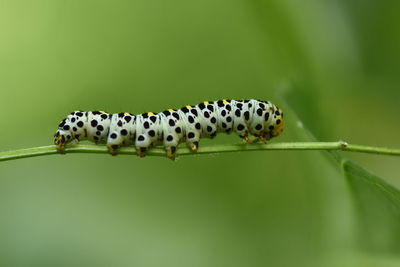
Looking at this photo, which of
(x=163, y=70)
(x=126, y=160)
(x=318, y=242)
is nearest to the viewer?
(x=318, y=242)

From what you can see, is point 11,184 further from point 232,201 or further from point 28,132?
point 232,201

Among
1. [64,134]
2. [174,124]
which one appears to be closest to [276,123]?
[174,124]

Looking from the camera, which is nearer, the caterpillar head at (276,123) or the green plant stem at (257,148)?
the green plant stem at (257,148)

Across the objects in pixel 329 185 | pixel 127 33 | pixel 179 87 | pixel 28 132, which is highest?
pixel 127 33

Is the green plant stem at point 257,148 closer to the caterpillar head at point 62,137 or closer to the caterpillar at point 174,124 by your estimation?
the caterpillar head at point 62,137

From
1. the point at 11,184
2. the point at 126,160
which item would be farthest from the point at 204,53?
the point at 11,184

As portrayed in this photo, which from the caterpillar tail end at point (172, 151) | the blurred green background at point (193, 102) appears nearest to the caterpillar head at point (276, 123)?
the blurred green background at point (193, 102)
